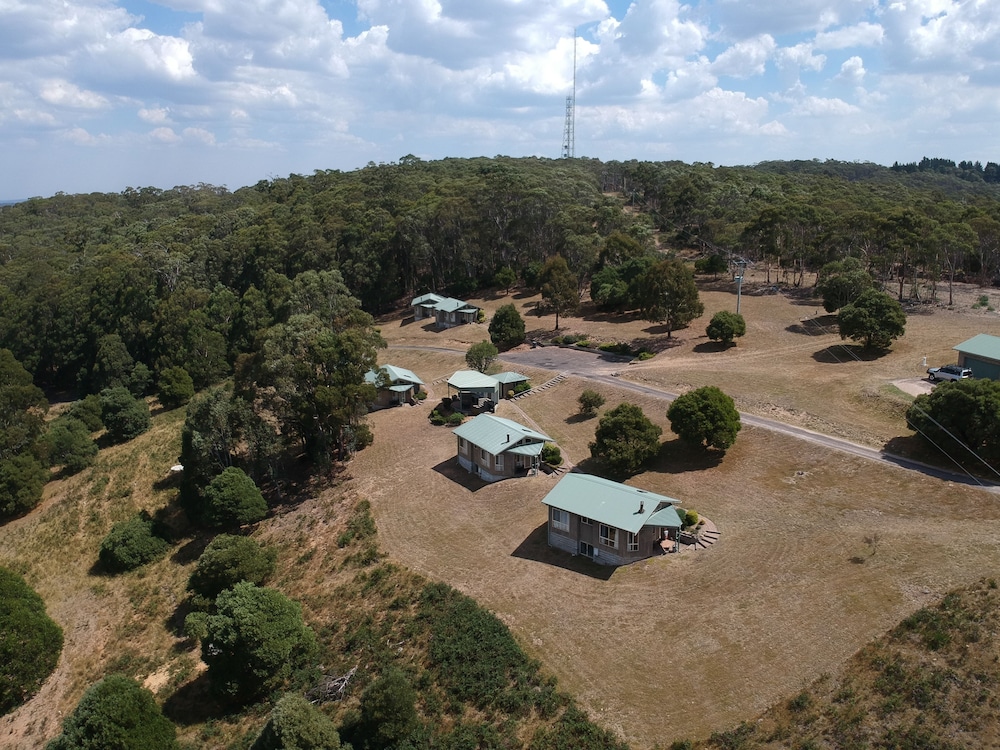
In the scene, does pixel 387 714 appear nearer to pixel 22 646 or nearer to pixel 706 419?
pixel 22 646

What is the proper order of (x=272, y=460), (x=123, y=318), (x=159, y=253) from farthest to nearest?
(x=159, y=253)
(x=123, y=318)
(x=272, y=460)

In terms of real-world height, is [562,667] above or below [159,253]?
below

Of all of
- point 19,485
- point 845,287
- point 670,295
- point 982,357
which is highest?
point 845,287

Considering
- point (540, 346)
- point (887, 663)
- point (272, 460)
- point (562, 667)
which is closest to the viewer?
point (887, 663)

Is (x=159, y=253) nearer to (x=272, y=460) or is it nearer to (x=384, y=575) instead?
(x=272, y=460)

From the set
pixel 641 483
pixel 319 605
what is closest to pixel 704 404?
pixel 641 483

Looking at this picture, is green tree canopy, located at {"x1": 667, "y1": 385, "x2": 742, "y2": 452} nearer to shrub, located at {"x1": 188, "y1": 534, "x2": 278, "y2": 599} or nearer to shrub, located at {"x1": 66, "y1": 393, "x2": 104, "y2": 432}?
shrub, located at {"x1": 188, "y1": 534, "x2": 278, "y2": 599}

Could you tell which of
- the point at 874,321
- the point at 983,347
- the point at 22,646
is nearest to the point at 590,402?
the point at 874,321
